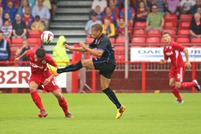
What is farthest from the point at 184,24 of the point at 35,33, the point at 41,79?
the point at 41,79

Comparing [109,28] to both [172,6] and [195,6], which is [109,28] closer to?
[172,6]

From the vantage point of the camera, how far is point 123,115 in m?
16.4

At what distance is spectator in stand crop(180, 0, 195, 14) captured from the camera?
2842 centimetres

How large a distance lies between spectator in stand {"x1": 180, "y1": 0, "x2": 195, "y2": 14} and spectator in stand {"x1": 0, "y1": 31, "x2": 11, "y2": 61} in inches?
281

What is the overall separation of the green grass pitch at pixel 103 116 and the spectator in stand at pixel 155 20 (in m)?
4.49

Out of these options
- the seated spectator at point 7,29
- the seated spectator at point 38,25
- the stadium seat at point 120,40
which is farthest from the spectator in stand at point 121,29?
Answer: the seated spectator at point 7,29

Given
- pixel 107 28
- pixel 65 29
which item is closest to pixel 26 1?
pixel 65 29

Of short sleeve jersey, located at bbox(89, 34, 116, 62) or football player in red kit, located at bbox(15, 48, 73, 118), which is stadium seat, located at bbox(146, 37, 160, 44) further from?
short sleeve jersey, located at bbox(89, 34, 116, 62)

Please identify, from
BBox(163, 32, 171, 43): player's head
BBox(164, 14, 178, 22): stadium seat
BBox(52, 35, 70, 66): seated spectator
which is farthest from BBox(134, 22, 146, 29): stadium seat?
BBox(163, 32, 171, 43): player's head

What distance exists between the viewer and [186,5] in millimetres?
28547

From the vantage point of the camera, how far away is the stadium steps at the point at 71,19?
29359mm

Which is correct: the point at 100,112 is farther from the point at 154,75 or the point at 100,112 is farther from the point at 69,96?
the point at 154,75

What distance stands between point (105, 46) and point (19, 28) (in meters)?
13.2

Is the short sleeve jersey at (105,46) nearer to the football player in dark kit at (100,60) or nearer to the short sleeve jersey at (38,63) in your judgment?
the football player in dark kit at (100,60)
